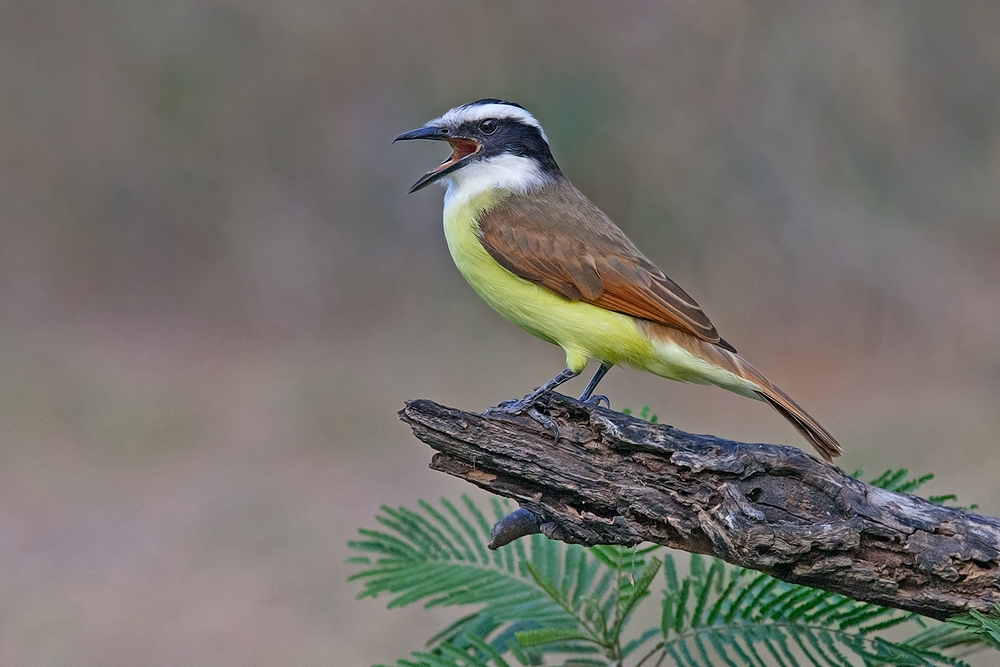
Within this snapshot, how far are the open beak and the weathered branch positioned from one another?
1.75m

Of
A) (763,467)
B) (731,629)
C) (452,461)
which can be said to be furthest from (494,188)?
(731,629)

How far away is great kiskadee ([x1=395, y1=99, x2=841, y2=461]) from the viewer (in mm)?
3707

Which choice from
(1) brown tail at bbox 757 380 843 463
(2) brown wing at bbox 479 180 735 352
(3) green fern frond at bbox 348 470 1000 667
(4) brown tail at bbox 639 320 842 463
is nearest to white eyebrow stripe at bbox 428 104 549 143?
(2) brown wing at bbox 479 180 735 352

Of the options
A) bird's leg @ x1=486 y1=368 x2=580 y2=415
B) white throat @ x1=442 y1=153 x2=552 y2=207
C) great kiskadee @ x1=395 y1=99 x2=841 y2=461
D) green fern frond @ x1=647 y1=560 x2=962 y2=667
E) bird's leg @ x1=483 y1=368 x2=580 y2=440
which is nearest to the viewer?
green fern frond @ x1=647 y1=560 x2=962 y2=667

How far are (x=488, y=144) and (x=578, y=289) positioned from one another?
944 millimetres

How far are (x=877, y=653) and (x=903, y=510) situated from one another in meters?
0.36

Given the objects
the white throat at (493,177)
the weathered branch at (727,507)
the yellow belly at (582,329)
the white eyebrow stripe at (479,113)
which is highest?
the white eyebrow stripe at (479,113)

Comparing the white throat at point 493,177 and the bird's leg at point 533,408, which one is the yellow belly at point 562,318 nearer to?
the bird's leg at point 533,408

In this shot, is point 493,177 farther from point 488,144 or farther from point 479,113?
point 479,113

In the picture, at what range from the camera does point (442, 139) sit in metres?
4.41

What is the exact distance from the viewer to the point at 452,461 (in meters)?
2.70

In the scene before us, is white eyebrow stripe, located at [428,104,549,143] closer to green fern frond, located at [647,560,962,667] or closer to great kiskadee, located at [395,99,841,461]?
great kiskadee, located at [395,99,841,461]

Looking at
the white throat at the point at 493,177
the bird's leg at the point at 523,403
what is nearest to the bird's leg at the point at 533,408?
the bird's leg at the point at 523,403

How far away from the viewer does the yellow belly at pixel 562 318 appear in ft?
12.4
